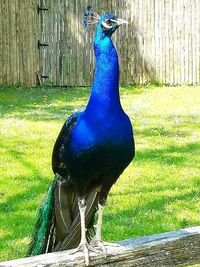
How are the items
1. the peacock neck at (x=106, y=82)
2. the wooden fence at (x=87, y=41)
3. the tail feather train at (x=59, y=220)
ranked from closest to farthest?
the peacock neck at (x=106, y=82) < the tail feather train at (x=59, y=220) < the wooden fence at (x=87, y=41)

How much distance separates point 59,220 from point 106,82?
2.92ft

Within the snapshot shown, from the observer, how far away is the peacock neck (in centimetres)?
338

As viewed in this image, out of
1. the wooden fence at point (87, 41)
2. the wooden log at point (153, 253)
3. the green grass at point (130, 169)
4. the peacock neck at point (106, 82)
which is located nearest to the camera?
the wooden log at point (153, 253)

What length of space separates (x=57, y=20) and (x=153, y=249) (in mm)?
14485

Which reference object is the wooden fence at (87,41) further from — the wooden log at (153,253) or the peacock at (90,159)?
the wooden log at (153,253)

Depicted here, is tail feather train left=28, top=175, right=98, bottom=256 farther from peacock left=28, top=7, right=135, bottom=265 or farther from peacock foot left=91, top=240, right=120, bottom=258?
peacock foot left=91, top=240, right=120, bottom=258

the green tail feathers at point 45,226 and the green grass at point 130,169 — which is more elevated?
the green tail feathers at point 45,226

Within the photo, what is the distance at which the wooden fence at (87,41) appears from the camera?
16.7m

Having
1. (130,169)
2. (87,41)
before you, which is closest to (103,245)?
(130,169)

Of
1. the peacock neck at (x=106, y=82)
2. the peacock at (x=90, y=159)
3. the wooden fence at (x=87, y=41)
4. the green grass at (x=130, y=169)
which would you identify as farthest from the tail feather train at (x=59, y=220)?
the wooden fence at (x=87, y=41)

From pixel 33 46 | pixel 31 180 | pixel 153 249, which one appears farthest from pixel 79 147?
pixel 33 46

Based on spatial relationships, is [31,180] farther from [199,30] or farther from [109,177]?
[199,30]

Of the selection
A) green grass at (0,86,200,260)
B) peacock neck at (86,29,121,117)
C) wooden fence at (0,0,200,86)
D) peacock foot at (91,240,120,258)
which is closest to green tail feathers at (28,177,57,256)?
peacock foot at (91,240,120,258)

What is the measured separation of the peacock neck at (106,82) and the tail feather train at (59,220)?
0.59 meters
